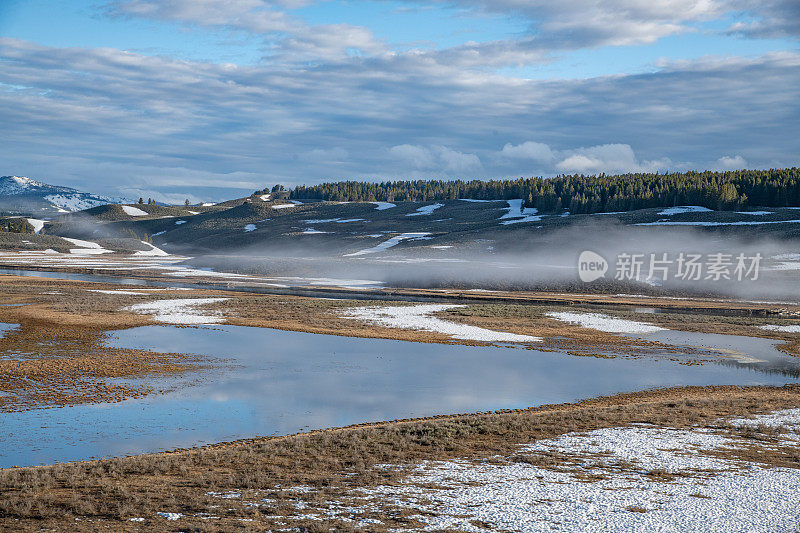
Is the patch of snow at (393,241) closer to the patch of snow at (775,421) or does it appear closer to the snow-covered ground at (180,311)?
the snow-covered ground at (180,311)

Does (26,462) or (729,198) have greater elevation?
(729,198)

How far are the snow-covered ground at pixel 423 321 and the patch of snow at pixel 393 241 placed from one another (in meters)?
70.6

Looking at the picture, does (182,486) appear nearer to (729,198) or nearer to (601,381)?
(601,381)

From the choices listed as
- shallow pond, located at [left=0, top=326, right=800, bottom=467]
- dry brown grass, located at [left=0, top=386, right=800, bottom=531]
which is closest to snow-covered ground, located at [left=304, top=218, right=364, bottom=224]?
shallow pond, located at [left=0, top=326, right=800, bottom=467]

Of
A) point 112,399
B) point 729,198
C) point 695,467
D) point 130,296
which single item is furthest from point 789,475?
point 729,198

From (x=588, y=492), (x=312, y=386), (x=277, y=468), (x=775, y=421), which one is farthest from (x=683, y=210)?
(x=277, y=468)

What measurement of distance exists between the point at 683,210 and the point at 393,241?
6273cm

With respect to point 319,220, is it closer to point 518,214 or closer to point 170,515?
point 518,214

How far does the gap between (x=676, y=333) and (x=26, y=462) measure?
1621 inches

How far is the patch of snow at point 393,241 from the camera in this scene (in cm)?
12966

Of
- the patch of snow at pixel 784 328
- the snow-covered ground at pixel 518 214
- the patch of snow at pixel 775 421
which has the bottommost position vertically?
the patch of snow at pixel 784 328

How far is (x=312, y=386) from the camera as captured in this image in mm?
26688

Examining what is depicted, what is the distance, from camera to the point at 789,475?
15578mm

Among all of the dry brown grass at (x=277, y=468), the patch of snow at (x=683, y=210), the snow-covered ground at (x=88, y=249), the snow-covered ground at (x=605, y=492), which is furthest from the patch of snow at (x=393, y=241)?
the snow-covered ground at (x=605, y=492)
